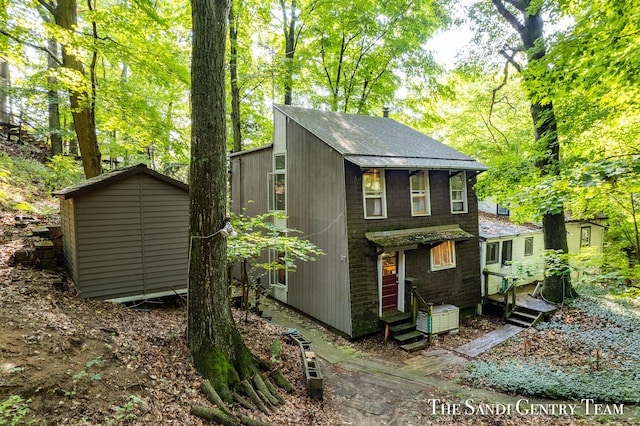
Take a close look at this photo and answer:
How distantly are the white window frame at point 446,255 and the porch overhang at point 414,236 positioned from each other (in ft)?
1.32

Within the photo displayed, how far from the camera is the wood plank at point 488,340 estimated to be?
9.44 metres

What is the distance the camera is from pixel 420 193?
36.4ft

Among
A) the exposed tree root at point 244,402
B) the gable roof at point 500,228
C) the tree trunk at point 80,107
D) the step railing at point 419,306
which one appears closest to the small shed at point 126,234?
the tree trunk at point 80,107

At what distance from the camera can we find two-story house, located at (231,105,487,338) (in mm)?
9508

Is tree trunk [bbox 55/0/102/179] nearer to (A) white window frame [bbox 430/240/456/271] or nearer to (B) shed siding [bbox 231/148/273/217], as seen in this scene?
(B) shed siding [bbox 231/148/273/217]

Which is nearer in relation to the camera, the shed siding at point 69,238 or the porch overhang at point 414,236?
the shed siding at point 69,238

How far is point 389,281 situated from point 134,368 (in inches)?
302

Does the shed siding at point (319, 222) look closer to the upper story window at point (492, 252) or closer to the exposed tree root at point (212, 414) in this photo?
the exposed tree root at point (212, 414)

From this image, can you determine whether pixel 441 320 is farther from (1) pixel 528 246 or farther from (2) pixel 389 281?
(1) pixel 528 246

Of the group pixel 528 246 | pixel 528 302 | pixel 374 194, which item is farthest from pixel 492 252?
pixel 374 194

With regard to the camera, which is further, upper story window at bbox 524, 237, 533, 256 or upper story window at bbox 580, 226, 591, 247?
upper story window at bbox 580, 226, 591, 247

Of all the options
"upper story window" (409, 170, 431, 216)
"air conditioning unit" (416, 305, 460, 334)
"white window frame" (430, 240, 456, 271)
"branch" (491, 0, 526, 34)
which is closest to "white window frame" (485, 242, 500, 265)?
"white window frame" (430, 240, 456, 271)

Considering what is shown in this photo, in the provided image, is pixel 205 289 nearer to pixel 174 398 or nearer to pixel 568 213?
→ pixel 174 398

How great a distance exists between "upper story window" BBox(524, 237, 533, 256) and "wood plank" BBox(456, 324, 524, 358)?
18.3 feet
